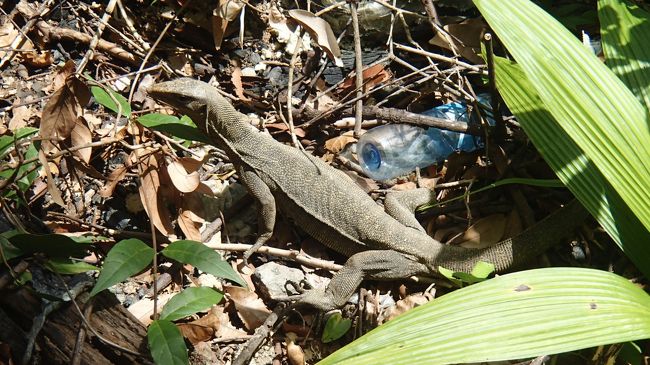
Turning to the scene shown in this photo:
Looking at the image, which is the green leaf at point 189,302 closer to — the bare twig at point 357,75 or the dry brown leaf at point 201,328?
the dry brown leaf at point 201,328

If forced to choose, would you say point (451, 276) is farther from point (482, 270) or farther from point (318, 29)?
point (318, 29)

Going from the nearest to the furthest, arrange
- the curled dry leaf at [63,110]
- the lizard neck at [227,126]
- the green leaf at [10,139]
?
the curled dry leaf at [63,110] → the green leaf at [10,139] → the lizard neck at [227,126]

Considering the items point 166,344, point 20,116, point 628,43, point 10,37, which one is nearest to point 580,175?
point 628,43

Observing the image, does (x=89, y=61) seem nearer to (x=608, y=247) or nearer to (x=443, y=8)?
(x=443, y=8)

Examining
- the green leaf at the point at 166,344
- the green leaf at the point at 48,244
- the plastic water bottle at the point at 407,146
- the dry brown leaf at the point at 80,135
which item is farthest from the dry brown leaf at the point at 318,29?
the green leaf at the point at 166,344

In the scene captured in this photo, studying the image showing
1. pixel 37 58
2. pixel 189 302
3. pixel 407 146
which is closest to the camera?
pixel 189 302

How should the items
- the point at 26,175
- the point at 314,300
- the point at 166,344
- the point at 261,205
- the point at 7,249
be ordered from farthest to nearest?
the point at 261,205 → the point at 314,300 → the point at 26,175 → the point at 7,249 → the point at 166,344

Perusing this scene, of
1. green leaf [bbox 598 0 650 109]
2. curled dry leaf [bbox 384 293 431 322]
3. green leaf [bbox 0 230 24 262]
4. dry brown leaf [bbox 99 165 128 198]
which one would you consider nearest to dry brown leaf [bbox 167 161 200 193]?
dry brown leaf [bbox 99 165 128 198]
